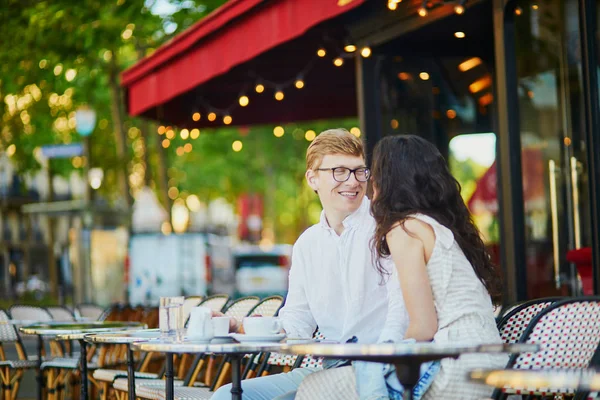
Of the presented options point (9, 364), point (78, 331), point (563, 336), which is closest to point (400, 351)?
point (563, 336)

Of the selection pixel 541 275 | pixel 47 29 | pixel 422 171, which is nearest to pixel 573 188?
pixel 541 275

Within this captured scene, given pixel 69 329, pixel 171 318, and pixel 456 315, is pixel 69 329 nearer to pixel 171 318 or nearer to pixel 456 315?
pixel 171 318

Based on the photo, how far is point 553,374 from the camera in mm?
2861

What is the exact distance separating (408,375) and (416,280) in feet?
1.26

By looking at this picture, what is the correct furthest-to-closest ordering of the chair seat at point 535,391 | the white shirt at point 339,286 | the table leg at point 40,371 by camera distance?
the table leg at point 40,371
the white shirt at point 339,286
the chair seat at point 535,391

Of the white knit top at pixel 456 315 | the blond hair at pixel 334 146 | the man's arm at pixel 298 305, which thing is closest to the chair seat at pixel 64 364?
the man's arm at pixel 298 305

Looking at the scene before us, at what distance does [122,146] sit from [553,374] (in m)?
19.9

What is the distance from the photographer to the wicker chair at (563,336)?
13.4ft

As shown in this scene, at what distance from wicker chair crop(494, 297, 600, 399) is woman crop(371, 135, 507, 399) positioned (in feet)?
0.52

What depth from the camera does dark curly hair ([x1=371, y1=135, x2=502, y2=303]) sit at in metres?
4.05

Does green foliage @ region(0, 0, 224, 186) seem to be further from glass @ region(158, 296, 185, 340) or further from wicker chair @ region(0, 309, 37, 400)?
glass @ region(158, 296, 185, 340)

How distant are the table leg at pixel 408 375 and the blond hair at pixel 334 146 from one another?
57.1 inches

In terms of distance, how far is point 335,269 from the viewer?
4.87 metres

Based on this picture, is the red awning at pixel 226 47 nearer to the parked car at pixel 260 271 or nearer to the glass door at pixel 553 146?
the glass door at pixel 553 146
